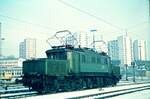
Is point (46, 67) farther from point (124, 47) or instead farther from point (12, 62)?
point (124, 47)

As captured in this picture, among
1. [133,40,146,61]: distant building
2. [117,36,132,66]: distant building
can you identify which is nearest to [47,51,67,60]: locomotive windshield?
[133,40,146,61]: distant building

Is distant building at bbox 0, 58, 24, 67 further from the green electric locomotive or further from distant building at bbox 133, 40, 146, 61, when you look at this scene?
the green electric locomotive

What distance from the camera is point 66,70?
16.5 metres

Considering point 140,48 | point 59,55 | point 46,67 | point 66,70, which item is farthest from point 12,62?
point 46,67

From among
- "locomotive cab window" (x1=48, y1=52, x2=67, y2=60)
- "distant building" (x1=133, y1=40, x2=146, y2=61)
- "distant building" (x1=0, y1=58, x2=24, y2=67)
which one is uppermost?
"distant building" (x1=133, y1=40, x2=146, y2=61)

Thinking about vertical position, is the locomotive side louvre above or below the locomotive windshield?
below

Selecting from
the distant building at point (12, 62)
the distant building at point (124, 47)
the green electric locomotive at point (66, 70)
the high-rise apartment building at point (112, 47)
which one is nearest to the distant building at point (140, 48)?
the distant building at point (124, 47)

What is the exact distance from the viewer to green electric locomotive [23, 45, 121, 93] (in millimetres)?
15133

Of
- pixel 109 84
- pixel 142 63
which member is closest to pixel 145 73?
pixel 142 63

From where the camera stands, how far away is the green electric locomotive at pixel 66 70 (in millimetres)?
15133

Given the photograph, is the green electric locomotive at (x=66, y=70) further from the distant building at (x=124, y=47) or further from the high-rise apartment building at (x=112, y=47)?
the distant building at (x=124, y=47)

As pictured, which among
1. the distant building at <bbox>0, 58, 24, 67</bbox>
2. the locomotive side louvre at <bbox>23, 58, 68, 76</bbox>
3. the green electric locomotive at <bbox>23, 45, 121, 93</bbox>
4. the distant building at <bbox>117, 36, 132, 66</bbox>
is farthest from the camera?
the distant building at <bbox>117, 36, 132, 66</bbox>

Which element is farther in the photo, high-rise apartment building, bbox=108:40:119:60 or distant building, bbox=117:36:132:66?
distant building, bbox=117:36:132:66

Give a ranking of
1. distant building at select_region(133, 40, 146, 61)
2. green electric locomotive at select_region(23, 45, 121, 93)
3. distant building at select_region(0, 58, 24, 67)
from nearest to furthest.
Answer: green electric locomotive at select_region(23, 45, 121, 93), distant building at select_region(133, 40, 146, 61), distant building at select_region(0, 58, 24, 67)
